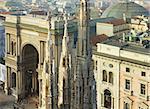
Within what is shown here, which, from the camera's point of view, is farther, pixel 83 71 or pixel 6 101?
pixel 6 101

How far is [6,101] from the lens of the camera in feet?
249

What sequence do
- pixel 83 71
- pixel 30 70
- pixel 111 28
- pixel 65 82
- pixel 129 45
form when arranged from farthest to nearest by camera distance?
pixel 30 70 < pixel 111 28 < pixel 129 45 < pixel 65 82 < pixel 83 71

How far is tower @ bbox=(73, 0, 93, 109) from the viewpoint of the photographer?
27.6m

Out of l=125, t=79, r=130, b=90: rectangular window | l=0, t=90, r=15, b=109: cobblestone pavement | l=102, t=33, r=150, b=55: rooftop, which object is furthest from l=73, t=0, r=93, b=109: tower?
l=0, t=90, r=15, b=109: cobblestone pavement

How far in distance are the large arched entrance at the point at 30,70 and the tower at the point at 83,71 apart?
49.2 meters

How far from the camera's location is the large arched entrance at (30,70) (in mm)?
77375

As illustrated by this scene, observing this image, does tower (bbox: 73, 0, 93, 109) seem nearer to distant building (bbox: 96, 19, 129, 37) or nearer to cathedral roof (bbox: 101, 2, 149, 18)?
distant building (bbox: 96, 19, 129, 37)

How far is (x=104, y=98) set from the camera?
207ft

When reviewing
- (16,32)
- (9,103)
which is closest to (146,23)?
(16,32)

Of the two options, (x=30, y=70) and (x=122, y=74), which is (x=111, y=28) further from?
(x=122, y=74)

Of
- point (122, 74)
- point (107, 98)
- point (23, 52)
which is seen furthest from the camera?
point (23, 52)

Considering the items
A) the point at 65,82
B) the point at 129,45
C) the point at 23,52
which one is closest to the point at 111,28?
the point at 129,45

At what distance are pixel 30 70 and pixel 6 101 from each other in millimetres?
8142

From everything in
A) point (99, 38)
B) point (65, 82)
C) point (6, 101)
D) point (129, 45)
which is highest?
point (65, 82)
